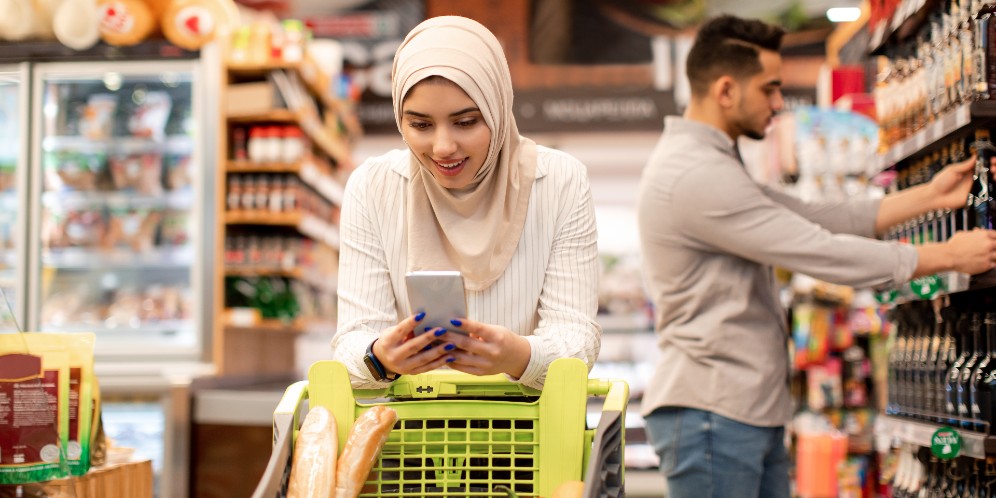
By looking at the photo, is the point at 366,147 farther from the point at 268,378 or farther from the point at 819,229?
the point at 819,229

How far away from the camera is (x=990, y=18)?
94.7 inches

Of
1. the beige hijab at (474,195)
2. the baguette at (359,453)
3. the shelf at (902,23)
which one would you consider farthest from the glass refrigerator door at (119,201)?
the baguette at (359,453)

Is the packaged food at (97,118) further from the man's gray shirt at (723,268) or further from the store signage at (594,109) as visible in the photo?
the store signage at (594,109)

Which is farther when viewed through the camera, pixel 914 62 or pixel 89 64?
pixel 89 64

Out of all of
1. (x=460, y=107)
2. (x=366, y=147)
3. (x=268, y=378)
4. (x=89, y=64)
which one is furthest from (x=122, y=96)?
(x=460, y=107)

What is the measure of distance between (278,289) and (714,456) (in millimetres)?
3891

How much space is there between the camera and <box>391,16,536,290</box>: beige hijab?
2.00 m

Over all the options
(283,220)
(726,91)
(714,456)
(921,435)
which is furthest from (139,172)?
(921,435)

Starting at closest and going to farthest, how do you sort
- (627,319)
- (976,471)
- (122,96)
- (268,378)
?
1. (976,471)
2. (122,96)
3. (268,378)
4. (627,319)

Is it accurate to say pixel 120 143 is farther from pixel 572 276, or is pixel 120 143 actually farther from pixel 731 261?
pixel 572 276

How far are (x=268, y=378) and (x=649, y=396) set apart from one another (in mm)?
3984

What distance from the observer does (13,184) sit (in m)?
5.59

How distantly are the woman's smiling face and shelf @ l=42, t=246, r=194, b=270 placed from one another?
3.85m

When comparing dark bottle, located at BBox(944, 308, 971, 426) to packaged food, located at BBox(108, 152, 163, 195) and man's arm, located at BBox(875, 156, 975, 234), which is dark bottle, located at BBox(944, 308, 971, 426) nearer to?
man's arm, located at BBox(875, 156, 975, 234)
